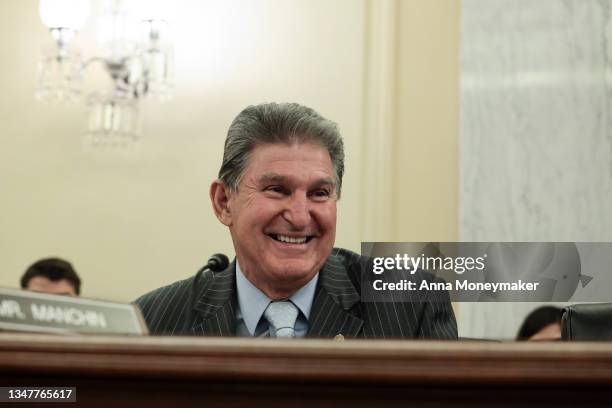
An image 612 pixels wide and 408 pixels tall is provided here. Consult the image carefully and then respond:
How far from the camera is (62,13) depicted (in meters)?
3.85

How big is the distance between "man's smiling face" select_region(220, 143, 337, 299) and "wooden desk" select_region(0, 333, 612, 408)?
2.77 feet

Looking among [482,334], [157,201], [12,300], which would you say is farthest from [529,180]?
[12,300]

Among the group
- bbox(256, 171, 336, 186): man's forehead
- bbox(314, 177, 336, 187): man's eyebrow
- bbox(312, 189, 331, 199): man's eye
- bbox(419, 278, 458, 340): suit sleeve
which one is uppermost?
bbox(256, 171, 336, 186): man's forehead

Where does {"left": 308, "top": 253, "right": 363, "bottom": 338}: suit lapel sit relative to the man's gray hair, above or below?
below

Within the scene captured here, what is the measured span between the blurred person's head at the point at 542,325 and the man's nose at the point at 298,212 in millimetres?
1233

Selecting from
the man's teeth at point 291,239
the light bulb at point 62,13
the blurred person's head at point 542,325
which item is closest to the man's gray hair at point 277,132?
the man's teeth at point 291,239

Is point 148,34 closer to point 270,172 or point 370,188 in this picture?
point 370,188

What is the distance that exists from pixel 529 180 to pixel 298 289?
1.69 m

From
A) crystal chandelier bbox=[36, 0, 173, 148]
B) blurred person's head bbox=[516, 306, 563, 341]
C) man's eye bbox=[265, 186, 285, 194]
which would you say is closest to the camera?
man's eye bbox=[265, 186, 285, 194]

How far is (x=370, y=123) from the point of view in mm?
3912

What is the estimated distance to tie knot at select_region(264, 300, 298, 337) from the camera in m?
1.73

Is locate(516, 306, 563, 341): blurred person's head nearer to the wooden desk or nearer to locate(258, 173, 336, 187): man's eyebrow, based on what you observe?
locate(258, 173, 336, 187): man's eyebrow

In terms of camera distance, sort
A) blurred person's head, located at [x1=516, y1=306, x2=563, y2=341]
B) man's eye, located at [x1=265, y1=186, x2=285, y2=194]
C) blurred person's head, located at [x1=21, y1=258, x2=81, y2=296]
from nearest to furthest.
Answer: man's eye, located at [x1=265, y1=186, x2=285, y2=194]
blurred person's head, located at [x1=516, y1=306, x2=563, y2=341]
blurred person's head, located at [x1=21, y1=258, x2=81, y2=296]

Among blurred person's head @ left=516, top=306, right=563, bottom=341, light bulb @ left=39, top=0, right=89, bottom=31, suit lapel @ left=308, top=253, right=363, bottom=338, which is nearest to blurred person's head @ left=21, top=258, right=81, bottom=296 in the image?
light bulb @ left=39, top=0, right=89, bottom=31
